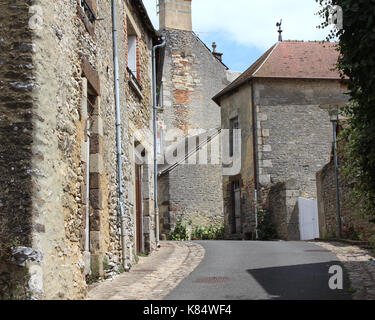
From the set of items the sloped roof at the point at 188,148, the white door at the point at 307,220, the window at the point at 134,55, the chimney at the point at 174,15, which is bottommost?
the white door at the point at 307,220

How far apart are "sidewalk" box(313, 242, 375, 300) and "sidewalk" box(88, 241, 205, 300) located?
7.45 ft

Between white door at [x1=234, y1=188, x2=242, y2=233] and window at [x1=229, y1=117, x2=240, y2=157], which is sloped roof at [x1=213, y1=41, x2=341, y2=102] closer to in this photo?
window at [x1=229, y1=117, x2=240, y2=157]

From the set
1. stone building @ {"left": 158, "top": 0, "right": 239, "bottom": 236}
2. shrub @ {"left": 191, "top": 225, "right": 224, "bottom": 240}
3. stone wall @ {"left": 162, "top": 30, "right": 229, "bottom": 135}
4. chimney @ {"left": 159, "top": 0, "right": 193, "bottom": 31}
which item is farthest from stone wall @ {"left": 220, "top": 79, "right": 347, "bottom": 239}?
chimney @ {"left": 159, "top": 0, "right": 193, "bottom": 31}

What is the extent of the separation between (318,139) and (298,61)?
9.31 feet

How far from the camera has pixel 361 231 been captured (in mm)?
12797

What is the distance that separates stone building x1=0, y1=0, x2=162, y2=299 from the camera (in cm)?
520

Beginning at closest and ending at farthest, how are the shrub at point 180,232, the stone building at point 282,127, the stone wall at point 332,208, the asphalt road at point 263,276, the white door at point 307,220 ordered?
1. the asphalt road at point 263,276
2. the stone wall at point 332,208
3. the white door at point 307,220
4. the stone building at point 282,127
5. the shrub at point 180,232

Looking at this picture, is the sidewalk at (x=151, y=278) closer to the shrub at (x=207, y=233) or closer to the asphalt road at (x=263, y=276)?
the asphalt road at (x=263, y=276)

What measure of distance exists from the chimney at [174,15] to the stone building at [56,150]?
1766 cm

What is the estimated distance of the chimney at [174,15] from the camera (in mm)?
26594

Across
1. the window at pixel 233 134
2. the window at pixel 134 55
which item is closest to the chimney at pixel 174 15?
the window at pixel 233 134

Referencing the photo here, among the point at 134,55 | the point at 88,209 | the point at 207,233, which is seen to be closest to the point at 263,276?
the point at 88,209

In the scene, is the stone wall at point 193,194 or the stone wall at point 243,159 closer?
the stone wall at point 243,159
